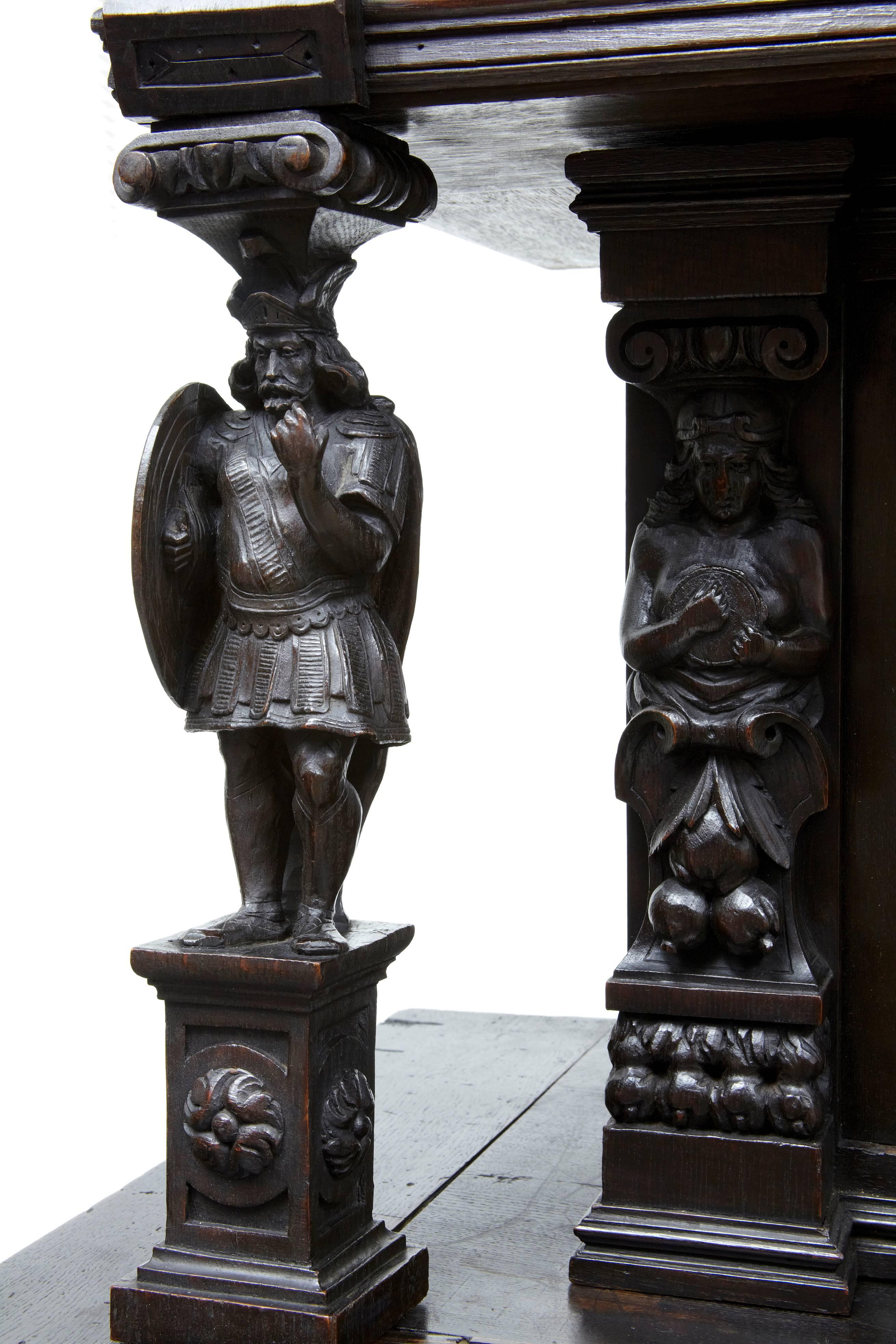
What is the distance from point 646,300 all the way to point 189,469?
646 millimetres

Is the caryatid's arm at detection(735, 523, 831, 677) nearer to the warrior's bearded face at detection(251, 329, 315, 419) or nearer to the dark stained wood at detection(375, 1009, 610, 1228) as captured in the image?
the warrior's bearded face at detection(251, 329, 315, 419)

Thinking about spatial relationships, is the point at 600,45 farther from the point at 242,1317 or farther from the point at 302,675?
the point at 242,1317

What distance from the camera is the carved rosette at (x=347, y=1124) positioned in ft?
6.93

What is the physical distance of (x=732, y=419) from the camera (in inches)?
90.3

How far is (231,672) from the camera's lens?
213 cm

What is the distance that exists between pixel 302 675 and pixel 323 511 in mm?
203

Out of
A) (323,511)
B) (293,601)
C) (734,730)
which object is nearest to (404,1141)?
(734,730)

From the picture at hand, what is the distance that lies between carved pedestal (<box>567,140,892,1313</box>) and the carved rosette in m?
→ 0.34

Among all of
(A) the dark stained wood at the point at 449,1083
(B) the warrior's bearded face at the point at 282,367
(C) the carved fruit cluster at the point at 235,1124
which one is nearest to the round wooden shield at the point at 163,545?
(B) the warrior's bearded face at the point at 282,367

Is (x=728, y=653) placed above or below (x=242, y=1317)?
above

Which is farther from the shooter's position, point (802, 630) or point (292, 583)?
point (802, 630)

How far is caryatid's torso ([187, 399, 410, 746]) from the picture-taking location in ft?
6.90

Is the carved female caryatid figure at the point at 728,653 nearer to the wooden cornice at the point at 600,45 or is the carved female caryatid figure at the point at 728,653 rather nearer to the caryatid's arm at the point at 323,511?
the caryatid's arm at the point at 323,511

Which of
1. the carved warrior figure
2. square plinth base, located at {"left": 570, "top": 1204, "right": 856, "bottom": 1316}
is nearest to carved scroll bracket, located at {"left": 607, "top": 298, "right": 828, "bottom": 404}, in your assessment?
the carved warrior figure
